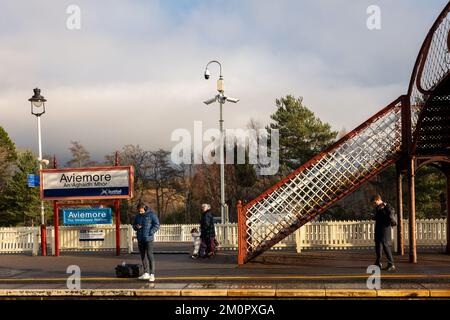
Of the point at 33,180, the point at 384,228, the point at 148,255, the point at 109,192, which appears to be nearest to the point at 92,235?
the point at 109,192

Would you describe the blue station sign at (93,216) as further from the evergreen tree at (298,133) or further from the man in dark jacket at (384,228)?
the evergreen tree at (298,133)

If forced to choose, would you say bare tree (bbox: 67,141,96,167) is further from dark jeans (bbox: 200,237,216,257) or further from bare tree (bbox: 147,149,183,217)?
dark jeans (bbox: 200,237,216,257)

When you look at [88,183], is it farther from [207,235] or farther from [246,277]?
[246,277]

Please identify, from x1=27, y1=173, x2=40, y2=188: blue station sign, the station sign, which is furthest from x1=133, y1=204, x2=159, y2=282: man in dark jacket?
x1=27, y1=173, x2=40, y2=188: blue station sign

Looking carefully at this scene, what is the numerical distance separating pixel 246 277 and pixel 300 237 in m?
6.02

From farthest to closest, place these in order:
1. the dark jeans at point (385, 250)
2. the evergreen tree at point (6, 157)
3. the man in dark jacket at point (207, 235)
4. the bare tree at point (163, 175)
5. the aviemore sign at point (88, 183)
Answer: the bare tree at point (163, 175) < the evergreen tree at point (6, 157) < the aviemore sign at point (88, 183) < the man in dark jacket at point (207, 235) < the dark jeans at point (385, 250)

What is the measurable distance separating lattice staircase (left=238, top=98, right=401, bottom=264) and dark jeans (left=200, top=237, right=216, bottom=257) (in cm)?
206

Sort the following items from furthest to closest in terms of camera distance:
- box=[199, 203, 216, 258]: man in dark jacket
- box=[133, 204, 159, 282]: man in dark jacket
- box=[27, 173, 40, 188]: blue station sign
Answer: box=[27, 173, 40, 188]: blue station sign
box=[199, 203, 216, 258]: man in dark jacket
box=[133, 204, 159, 282]: man in dark jacket

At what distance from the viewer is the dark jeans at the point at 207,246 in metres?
16.5

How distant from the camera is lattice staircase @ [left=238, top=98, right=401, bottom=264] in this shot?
14.5 m

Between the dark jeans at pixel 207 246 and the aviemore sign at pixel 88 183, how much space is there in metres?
3.30

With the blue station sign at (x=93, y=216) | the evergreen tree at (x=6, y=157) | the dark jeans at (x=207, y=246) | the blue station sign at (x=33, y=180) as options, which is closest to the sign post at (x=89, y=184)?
the blue station sign at (x=93, y=216)

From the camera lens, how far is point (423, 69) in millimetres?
13477
